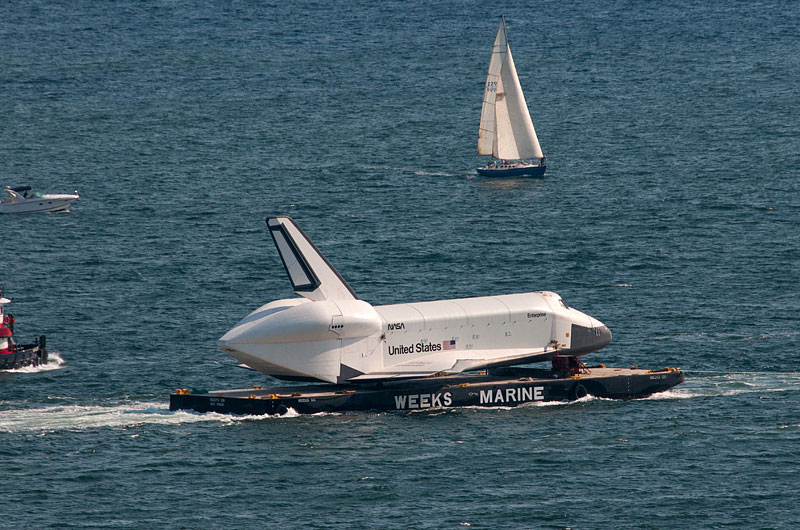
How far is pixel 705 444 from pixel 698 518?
39.6 ft

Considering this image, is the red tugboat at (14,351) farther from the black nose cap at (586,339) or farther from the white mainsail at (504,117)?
the white mainsail at (504,117)

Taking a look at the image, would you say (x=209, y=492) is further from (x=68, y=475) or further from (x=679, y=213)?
(x=679, y=213)

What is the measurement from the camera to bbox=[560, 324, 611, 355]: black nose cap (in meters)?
100

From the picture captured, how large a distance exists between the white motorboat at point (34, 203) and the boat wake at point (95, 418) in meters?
68.9

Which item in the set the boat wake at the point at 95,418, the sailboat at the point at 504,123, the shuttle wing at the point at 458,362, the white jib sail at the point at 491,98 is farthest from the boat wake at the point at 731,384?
the white jib sail at the point at 491,98

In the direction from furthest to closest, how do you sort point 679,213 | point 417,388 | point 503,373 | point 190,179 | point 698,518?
1. point 190,179
2. point 679,213
3. point 503,373
4. point 417,388
5. point 698,518

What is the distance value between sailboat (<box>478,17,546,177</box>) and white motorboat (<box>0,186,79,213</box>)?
2202 inches

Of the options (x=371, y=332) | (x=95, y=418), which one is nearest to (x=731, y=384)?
(x=371, y=332)

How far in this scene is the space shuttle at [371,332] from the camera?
91688 millimetres

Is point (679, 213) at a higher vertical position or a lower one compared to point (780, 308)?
higher

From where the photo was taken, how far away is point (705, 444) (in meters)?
88.9

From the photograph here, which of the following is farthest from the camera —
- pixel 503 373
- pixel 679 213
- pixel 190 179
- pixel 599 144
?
pixel 599 144

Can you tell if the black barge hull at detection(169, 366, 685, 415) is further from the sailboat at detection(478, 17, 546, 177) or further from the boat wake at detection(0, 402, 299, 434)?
the sailboat at detection(478, 17, 546, 177)

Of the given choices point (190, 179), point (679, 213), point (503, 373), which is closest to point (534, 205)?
point (679, 213)
